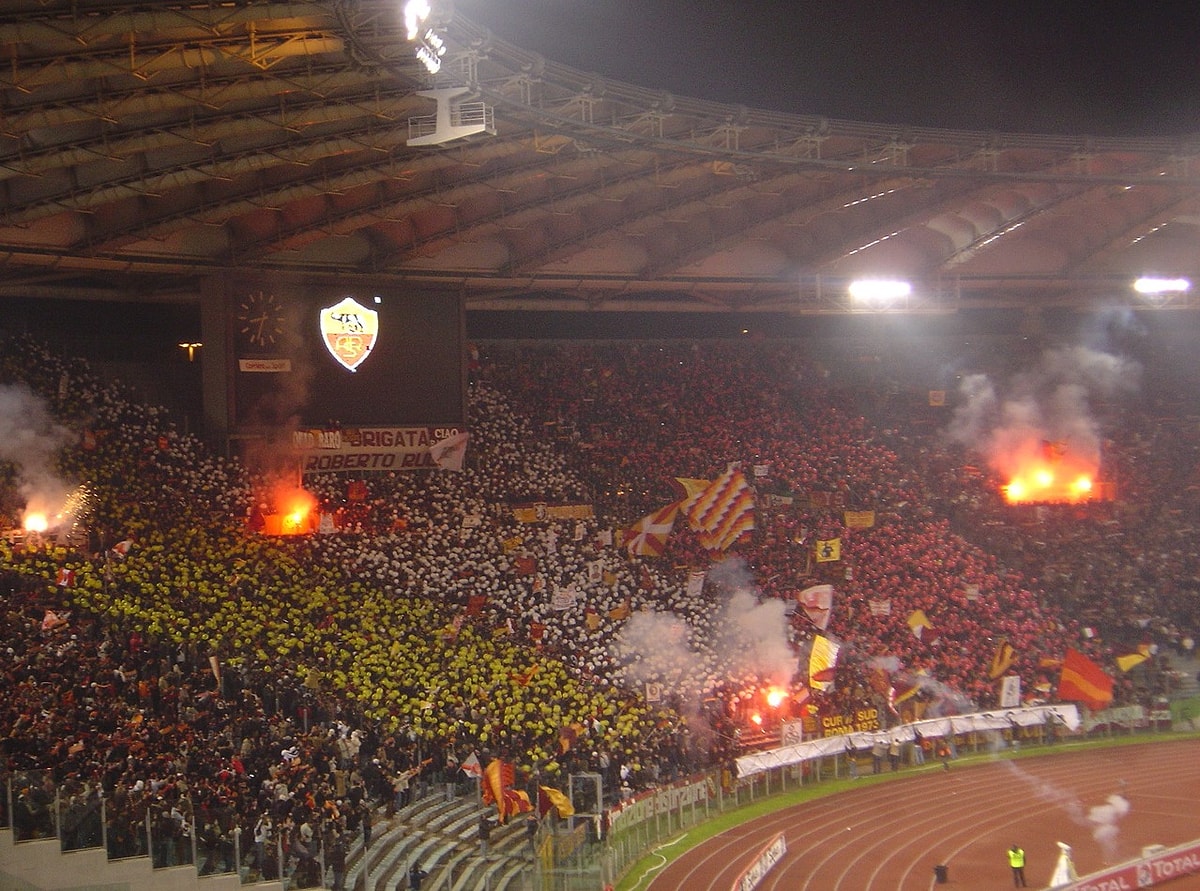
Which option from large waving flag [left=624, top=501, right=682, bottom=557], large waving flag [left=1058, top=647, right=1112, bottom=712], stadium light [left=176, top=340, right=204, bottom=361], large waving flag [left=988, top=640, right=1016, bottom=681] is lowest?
large waving flag [left=1058, top=647, right=1112, bottom=712]

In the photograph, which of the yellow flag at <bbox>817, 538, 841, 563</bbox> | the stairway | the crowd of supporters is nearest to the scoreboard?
the crowd of supporters

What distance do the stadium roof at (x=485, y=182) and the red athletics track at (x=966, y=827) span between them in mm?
11915

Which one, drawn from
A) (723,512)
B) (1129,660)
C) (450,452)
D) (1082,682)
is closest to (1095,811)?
(1082,682)

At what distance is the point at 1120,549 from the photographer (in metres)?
33.3

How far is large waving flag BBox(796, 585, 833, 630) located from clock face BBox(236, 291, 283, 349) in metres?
12.4

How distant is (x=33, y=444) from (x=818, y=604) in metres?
15.9

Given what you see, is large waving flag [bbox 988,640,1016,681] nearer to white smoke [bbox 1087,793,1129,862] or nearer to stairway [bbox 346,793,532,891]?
white smoke [bbox 1087,793,1129,862]

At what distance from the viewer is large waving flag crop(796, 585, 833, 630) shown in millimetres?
27969

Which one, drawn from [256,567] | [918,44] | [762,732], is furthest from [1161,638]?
[256,567]

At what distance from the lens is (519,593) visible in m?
25.9

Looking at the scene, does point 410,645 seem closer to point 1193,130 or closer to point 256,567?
point 256,567

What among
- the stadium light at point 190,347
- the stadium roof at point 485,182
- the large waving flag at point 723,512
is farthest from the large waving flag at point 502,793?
the stadium light at point 190,347

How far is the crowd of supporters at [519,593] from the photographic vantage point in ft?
58.4

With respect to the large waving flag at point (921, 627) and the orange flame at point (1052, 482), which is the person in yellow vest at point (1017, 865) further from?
the orange flame at point (1052, 482)
